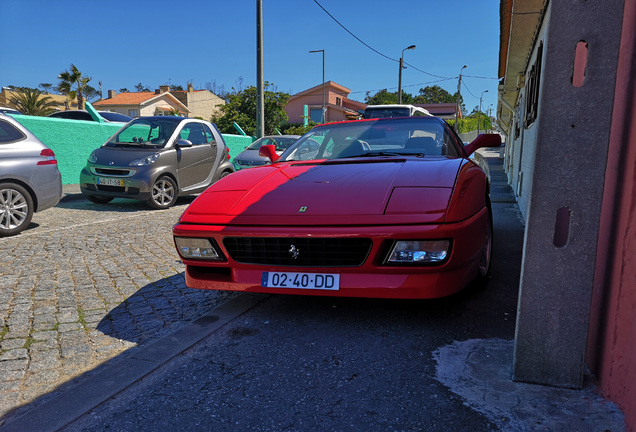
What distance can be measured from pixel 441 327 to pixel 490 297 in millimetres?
823

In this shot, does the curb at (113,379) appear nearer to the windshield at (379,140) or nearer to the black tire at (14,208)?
the windshield at (379,140)

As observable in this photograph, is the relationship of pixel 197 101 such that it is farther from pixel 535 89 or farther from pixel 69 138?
pixel 535 89

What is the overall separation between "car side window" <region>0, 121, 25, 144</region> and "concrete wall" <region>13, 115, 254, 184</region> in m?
5.57

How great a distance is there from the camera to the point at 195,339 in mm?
2992

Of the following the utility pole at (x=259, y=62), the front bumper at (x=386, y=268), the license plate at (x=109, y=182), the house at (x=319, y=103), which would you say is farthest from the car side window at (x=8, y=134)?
the house at (x=319, y=103)

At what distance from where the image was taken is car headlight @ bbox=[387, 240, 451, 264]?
9.26ft

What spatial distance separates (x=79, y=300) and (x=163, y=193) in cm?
523

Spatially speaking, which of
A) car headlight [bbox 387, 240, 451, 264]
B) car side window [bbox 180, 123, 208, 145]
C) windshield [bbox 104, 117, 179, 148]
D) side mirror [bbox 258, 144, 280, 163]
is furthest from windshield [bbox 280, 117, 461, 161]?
car side window [bbox 180, 123, 208, 145]

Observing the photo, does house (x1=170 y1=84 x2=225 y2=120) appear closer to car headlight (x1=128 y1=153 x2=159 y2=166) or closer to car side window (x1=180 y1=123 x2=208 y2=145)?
car side window (x1=180 y1=123 x2=208 y2=145)

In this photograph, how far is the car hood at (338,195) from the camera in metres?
2.97

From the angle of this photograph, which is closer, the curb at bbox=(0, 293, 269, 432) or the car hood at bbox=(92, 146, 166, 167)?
the curb at bbox=(0, 293, 269, 432)

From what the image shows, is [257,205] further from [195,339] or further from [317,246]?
[195,339]

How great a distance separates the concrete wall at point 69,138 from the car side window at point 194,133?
13.7 feet

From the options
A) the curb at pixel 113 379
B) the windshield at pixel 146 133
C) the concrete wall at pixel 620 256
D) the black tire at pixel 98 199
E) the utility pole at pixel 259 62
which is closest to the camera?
the concrete wall at pixel 620 256
